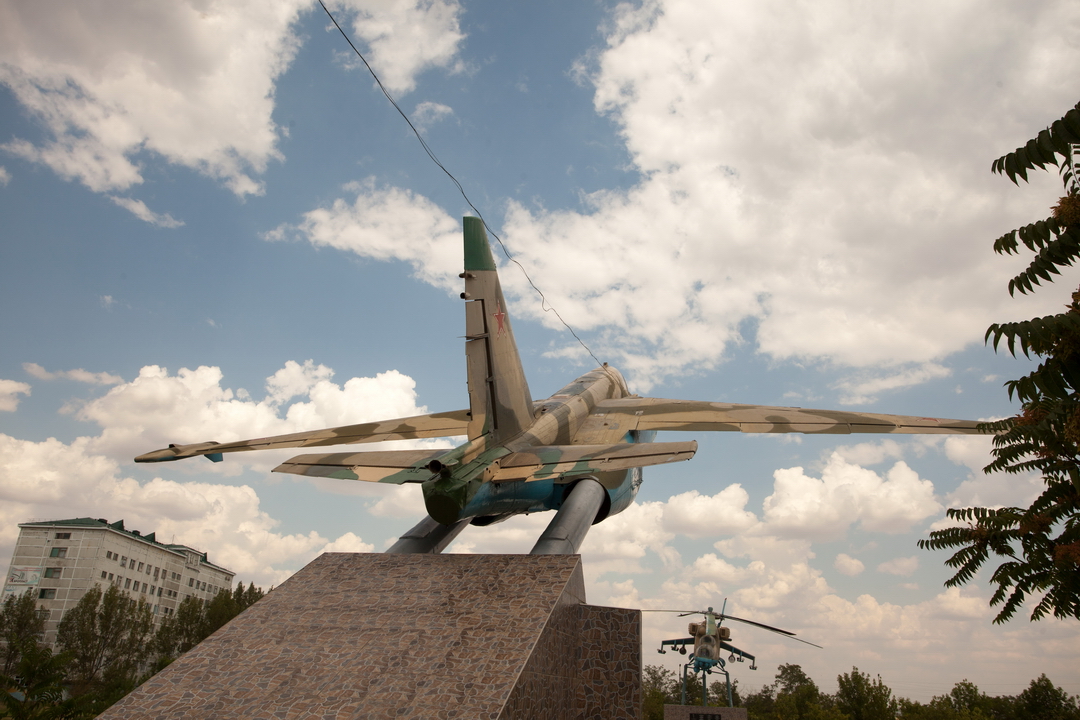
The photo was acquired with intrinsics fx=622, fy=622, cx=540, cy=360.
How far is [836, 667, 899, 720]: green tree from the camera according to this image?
26.9 meters

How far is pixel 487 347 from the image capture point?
12547 mm

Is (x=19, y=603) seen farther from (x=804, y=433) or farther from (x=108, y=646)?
(x=804, y=433)

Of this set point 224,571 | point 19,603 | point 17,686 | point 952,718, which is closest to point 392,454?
point 17,686

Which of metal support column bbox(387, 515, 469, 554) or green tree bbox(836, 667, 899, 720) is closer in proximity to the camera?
metal support column bbox(387, 515, 469, 554)

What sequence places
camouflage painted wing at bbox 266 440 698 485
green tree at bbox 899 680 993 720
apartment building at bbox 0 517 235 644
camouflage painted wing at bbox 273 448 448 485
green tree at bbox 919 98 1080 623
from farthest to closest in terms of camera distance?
1. apartment building at bbox 0 517 235 644
2. green tree at bbox 899 680 993 720
3. camouflage painted wing at bbox 273 448 448 485
4. camouflage painted wing at bbox 266 440 698 485
5. green tree at bbox 919 98 1080 623

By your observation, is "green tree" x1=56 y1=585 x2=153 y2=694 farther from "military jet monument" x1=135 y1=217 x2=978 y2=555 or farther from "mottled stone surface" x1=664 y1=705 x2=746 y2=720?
"mottled stone surface" x1=664 y1=705 x2=746 y2=720

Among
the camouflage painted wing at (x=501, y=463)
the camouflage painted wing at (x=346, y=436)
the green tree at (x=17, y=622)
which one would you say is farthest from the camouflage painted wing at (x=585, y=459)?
the green tree at (x=17, y=622)

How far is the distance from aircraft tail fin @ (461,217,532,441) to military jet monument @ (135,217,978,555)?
2 cm

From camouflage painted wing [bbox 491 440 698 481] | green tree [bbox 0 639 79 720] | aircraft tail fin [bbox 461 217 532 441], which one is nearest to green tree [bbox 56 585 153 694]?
green tree [bbox 0 639 79 720]

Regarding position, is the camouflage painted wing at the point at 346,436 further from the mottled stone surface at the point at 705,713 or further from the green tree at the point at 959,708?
the green tree at the point at 959,708

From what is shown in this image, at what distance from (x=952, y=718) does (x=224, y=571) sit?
73.8 metres

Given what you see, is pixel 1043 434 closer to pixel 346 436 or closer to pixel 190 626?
pixel 346 436

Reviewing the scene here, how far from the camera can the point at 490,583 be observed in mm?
9914

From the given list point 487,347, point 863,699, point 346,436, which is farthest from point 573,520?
point 863,699
